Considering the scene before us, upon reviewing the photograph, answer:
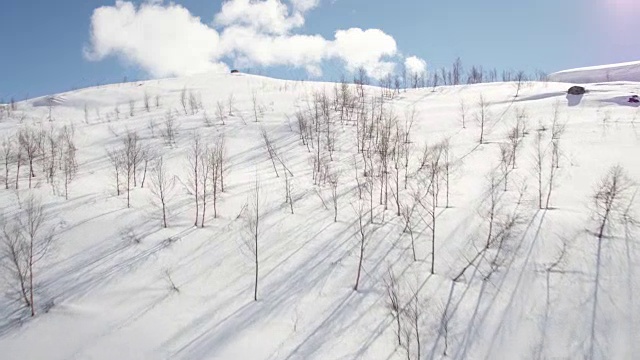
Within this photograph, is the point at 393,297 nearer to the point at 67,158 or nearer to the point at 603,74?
the point at 67,158

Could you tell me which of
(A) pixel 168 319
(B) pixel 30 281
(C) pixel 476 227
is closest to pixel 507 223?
(C) pixel 476 227

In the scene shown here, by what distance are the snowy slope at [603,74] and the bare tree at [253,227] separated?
9626 centimetres

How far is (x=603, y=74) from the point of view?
97250 mm

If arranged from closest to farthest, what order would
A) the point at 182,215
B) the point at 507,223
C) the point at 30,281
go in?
1. the point at 30,281
2. the point at 507,223
3. the point at 182,215

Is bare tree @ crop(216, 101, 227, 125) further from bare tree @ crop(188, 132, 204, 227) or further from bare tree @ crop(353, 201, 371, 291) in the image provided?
bare tree @ crop(353, 201, 371, 291)

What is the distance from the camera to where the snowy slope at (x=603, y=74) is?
91688mm

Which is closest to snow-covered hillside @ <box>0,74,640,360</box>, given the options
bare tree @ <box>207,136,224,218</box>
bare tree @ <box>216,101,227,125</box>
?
bare tree @ <box>207,136,224,218</box>

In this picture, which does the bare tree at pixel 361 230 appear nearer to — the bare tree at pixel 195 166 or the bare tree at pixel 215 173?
the bare tree at pixel 215 173

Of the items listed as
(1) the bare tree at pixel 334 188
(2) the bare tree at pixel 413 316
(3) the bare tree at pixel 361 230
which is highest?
(1) the bare tree at pixel 334 188

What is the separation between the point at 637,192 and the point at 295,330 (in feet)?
71.7

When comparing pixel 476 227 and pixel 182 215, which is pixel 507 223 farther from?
pixel 182 215

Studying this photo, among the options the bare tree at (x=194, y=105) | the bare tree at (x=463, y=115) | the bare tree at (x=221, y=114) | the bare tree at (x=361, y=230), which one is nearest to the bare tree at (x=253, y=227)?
the bare tree at (x=361, y=230)

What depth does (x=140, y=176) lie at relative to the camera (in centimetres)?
3394

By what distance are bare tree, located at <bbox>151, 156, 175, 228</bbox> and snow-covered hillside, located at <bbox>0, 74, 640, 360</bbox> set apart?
16.5 inches
